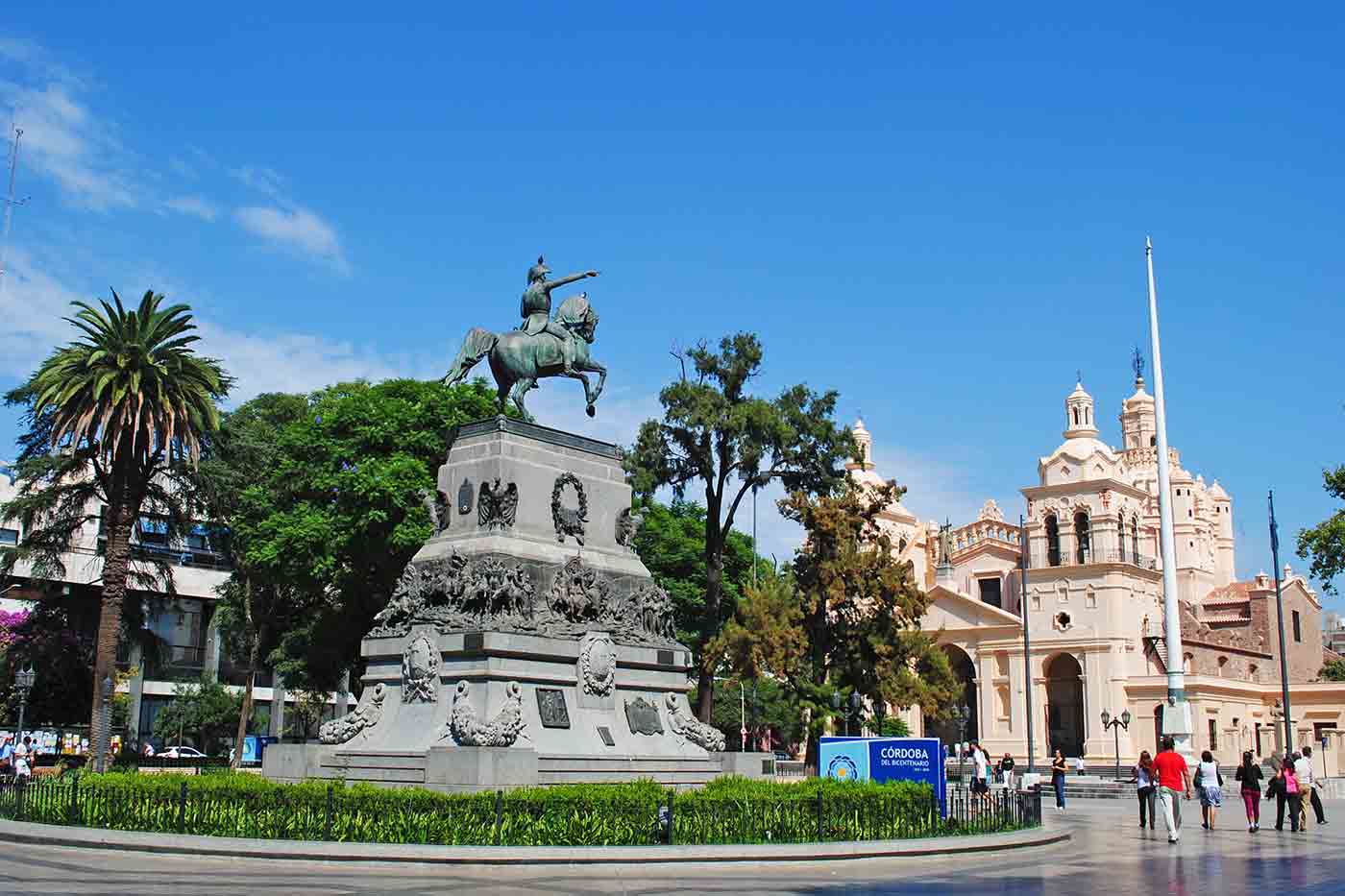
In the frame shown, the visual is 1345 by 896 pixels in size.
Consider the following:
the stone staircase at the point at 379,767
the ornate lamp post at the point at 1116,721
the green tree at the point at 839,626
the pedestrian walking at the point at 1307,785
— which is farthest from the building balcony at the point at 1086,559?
the stone staircase at the point at 379,767

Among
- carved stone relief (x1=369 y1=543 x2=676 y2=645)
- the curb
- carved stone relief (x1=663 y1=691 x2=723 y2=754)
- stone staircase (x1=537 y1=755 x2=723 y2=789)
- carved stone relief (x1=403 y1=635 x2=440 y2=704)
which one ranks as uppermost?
carved stone relief (x1=369 y1=543 x2=676 y2=645)

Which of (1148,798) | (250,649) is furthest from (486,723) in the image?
(250,649)

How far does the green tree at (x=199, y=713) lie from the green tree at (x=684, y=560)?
2375 centimetres

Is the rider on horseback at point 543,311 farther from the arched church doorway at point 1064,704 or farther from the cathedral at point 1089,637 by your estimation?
the arched church doorway at point 1064,704

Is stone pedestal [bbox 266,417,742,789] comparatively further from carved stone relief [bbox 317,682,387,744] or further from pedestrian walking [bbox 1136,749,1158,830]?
pedestrian walking [bbox 1136,749,1158,830]

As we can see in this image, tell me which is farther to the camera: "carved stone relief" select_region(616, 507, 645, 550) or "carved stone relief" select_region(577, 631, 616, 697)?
"carved stone relief" select_region(616, 507, 645, 550)

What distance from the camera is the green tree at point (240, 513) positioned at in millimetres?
48469

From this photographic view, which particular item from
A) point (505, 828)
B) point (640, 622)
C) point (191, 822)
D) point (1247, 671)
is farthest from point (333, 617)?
point (1247, 671)

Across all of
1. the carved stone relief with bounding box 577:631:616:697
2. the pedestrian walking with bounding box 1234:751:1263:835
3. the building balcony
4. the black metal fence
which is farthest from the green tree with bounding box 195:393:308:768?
the building balcony

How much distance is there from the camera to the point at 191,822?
18.5 meters

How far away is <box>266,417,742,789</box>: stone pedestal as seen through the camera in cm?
2105

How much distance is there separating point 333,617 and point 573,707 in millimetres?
25495

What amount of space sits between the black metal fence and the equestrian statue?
378 inches

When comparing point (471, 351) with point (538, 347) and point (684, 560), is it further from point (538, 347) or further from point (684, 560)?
point (684, 560)
